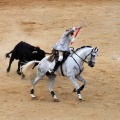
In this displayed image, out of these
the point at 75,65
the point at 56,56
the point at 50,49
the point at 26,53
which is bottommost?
the point at 50,49

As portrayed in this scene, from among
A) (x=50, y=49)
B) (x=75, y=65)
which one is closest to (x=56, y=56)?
(x=75, y=65)

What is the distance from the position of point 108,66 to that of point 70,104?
4256 mm

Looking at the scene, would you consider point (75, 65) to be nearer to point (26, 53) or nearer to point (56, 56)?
point (56, 56)

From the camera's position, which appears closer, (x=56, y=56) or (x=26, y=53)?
(x=56, y=56)

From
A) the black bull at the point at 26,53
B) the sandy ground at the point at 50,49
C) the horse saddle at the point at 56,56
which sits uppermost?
the horse saddle at the point at 56,56

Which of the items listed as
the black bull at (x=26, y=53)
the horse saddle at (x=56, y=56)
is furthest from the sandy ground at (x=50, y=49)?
the horse saddle at (x=56, y=56)

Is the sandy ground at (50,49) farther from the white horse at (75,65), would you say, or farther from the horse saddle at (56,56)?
the horse saddle at (56,56)

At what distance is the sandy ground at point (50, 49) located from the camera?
13.2 metres

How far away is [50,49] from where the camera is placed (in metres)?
19.4

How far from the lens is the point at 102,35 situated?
2091 centimetres

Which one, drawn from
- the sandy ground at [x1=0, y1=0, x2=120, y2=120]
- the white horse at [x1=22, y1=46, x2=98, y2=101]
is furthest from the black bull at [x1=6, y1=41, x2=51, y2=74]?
the white horse at [x1=22, y1=46, x2=98, y2=101]

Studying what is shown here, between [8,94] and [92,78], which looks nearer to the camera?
[8,94]

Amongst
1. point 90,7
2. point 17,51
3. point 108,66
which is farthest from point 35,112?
point 90,7

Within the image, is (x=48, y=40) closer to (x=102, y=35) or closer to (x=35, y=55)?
(x=102, y=35)
